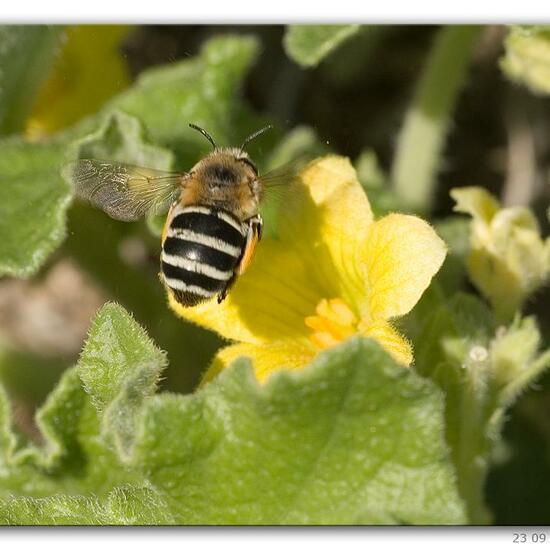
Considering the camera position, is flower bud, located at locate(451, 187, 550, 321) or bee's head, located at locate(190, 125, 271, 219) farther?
flower bud, located at locate(451, 187, 550, 321)

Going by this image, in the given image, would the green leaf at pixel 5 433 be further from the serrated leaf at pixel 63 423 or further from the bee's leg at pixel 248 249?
the bee's leg at pixel 248 249

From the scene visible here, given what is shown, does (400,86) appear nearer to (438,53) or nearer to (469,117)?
(469,117)

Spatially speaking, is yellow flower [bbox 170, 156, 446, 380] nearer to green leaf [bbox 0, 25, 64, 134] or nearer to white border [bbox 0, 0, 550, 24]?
white border [bbox 0, 0, 550, 24]

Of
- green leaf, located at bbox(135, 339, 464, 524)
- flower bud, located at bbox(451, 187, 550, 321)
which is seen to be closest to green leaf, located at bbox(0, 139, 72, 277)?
green leaf, located at bbox(135, 339, 464, 524)

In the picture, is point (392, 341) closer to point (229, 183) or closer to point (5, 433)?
point (229, 183)

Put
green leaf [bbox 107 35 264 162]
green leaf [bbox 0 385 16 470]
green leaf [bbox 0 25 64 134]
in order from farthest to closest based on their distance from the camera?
green leaf [bbox 107 35 264 162], green leaf [bbox 0 25 64 134], green leaf [bbox 0 385 16 470]

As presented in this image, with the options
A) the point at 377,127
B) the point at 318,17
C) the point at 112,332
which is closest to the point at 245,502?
the point at 112,332

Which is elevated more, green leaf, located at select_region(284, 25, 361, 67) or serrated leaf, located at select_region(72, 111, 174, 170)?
green leaf, located at select_region(284, 25, 361, 67)
